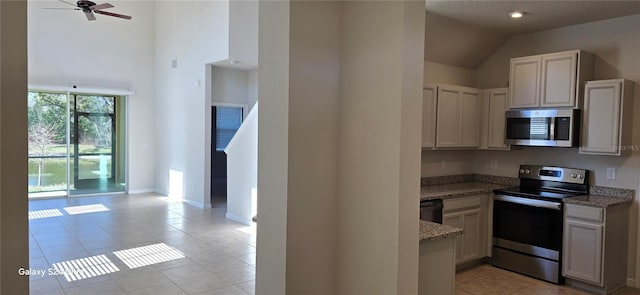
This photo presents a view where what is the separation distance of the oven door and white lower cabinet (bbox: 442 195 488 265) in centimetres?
14

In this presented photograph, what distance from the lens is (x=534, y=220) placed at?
13.8 feet

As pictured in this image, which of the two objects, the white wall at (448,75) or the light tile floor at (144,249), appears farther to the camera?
the white wall at (448,75)

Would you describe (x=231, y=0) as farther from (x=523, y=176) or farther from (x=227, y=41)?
(x=523, y=176)

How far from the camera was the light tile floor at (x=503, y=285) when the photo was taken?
389 cm

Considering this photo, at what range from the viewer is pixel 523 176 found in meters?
4.82


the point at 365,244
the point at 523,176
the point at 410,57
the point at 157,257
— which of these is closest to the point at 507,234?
the point at 523,176

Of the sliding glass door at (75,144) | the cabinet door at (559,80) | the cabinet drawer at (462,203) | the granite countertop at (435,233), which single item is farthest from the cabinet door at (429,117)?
the sliding glass door at (75,144)

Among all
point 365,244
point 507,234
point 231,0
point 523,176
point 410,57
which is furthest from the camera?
point 231,0

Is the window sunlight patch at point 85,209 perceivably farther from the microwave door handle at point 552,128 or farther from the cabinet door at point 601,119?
the cabinet door at point 601,119

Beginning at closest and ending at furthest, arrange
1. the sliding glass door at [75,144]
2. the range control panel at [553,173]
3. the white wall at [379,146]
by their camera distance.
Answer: the white wall at [379,146]
the range control panel at [553,173]
the sliding glass door at [75,144]

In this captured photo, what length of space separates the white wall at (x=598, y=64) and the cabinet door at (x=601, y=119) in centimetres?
28

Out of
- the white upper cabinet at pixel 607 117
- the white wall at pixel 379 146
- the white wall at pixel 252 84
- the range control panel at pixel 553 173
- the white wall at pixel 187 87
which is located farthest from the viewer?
the white wall at pixel 252 84

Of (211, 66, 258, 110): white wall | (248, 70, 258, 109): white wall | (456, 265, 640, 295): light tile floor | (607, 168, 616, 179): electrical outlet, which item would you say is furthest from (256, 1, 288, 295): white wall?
(248, 70, 258, 109): white wall

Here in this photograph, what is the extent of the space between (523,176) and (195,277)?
3827 mm
